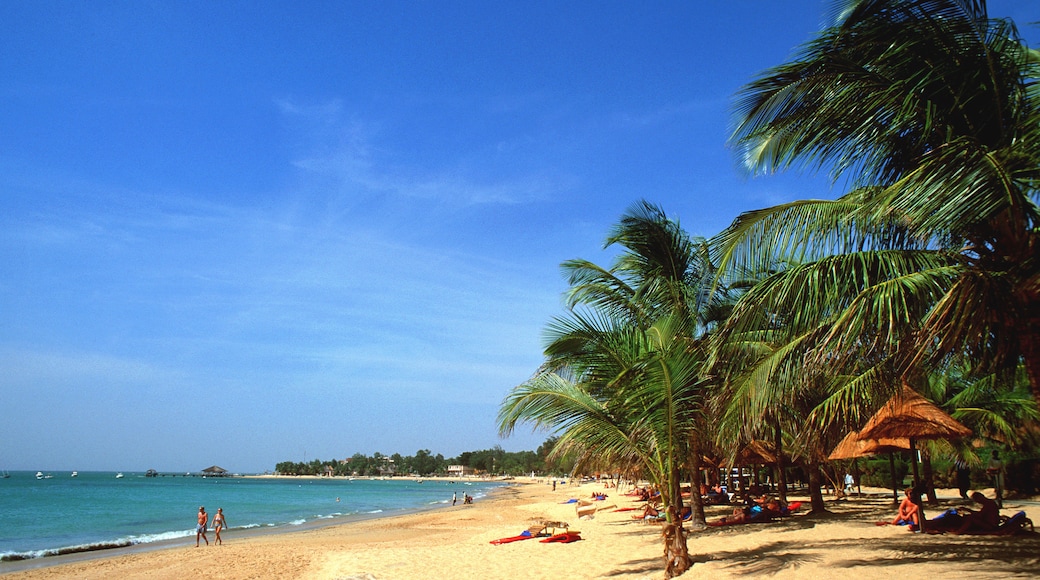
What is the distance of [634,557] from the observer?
31.0ft

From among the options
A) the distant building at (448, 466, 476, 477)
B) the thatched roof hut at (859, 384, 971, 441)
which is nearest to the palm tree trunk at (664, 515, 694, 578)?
the thatched roof hut at (859, 384, 971, 441)

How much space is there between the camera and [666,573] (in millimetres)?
7133

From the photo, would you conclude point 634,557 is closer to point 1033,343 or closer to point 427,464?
point 1033,343

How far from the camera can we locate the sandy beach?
702 centimetres

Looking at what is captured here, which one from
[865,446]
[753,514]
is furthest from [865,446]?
[753,514]

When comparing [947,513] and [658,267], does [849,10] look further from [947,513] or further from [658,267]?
[947,513]

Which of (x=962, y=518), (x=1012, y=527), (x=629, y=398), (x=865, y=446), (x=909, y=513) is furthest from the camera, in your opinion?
(x=865, y=446)

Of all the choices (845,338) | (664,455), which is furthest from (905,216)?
(664,455)

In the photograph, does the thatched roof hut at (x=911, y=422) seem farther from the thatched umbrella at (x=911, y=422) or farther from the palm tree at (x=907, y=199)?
the palm tree at (x=907, y=199)

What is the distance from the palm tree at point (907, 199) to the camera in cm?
480

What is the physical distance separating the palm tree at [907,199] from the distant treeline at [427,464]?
13046cm

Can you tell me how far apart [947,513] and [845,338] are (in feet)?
19.9

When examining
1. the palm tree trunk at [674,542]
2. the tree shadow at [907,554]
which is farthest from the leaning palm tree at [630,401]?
the tree shadow at [907,554]

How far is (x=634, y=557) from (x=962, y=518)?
4.72 meters
